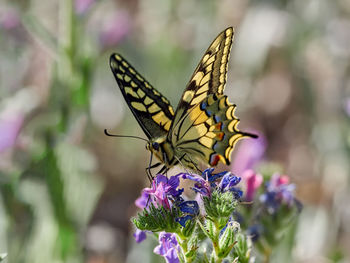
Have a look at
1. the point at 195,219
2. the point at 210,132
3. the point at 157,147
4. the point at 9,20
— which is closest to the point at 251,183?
the point at 210,132

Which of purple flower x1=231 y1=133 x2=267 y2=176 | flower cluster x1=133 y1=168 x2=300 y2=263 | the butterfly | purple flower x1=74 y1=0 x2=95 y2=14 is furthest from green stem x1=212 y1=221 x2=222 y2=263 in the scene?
purple flower x1=74 y1=0 x2=95 y2=14

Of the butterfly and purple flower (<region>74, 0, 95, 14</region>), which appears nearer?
the butterfly

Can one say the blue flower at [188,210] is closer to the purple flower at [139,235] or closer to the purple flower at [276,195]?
the purple flower at [139,235]

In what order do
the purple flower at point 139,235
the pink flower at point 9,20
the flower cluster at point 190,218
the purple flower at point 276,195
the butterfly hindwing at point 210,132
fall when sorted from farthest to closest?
the pink flower at point 9,20, the butterfly hindwing at point 210,132, the purple flower at point 276,195, the purple flower at point 139,235, the flower cluster at point 190,218

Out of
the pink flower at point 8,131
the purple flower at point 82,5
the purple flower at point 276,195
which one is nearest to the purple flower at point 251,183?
the purple flower at point 276,195

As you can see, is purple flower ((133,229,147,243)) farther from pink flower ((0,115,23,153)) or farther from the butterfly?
pink flower ((0,115,23,153))

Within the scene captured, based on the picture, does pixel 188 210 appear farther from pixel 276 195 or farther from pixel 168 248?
pixel 276 195
